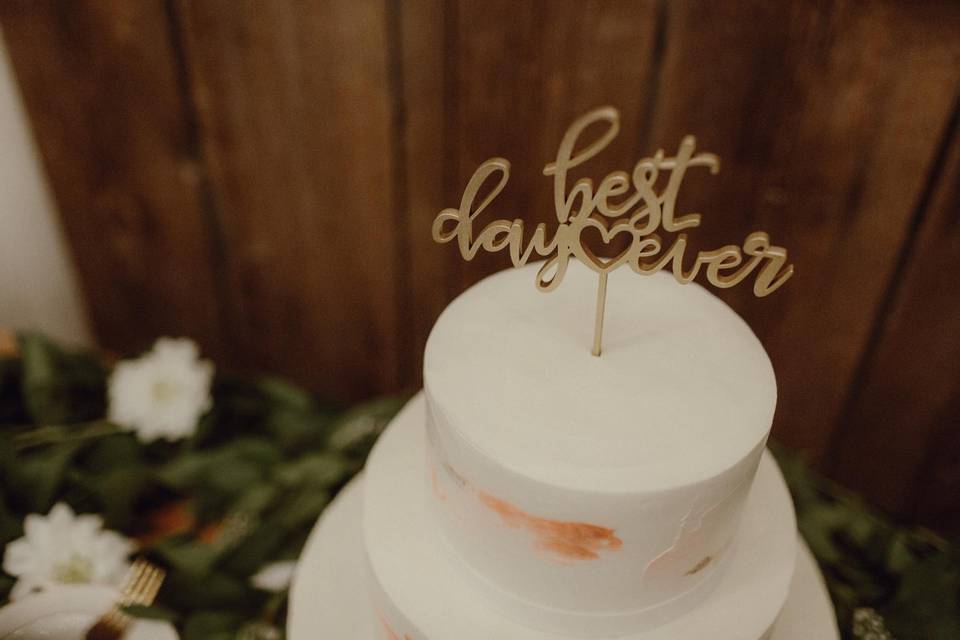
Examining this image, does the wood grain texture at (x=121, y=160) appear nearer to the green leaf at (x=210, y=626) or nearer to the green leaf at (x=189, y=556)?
the green leaf at (x=189, y=556)

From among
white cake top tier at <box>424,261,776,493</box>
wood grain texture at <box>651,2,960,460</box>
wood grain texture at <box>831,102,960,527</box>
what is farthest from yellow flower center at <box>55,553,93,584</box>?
wood grain texture at <box>831,102,960,527</box>

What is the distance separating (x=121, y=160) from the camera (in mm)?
1392

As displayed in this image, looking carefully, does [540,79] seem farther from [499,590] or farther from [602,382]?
[499,590]

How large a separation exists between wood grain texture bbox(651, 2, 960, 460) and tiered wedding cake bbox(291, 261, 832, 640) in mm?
366

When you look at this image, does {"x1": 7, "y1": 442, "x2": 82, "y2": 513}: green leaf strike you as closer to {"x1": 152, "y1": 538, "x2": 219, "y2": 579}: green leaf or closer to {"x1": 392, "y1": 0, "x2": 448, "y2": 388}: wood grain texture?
{"x1": 152, "y1": 538, "x2": 219, "y2": 579}: green leaf

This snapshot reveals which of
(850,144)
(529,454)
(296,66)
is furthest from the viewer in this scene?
(296,66)

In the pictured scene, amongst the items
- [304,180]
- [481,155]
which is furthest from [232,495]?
[481,155]

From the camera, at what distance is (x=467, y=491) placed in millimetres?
726

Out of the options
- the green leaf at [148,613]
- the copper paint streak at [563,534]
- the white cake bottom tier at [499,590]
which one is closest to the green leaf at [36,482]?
the green leaf at [148,613]

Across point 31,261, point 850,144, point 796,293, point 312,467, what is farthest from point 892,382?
point 31,261

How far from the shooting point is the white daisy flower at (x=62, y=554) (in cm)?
98

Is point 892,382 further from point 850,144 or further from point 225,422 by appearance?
point 225,422

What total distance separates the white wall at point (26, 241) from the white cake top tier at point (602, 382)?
97cm

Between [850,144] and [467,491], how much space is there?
0.71 meters
